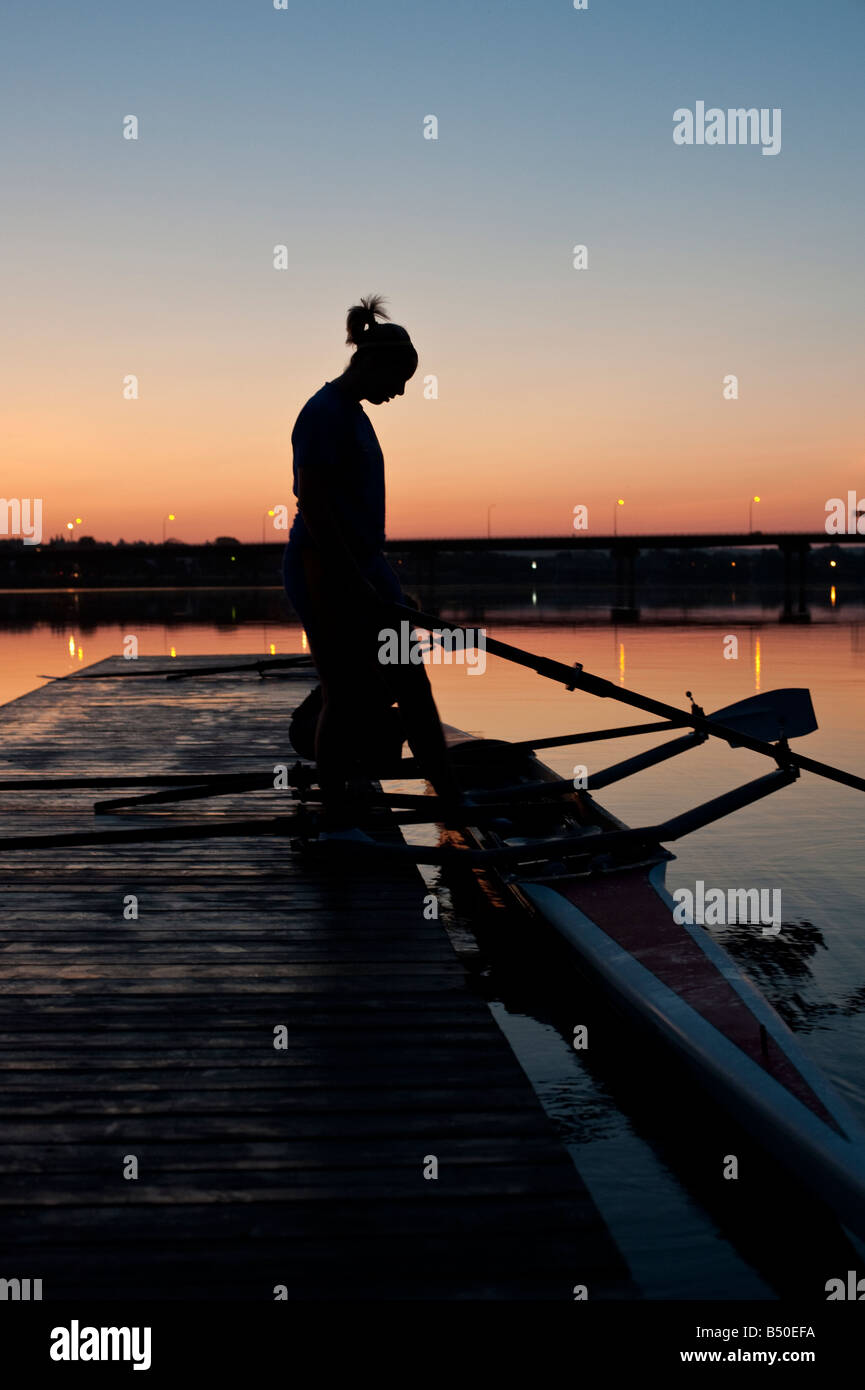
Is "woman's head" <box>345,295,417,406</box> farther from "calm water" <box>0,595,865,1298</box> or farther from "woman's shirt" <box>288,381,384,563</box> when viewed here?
"calm water" <box>0,595,865,1298</box>

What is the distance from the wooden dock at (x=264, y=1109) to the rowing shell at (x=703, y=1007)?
600 millimetres

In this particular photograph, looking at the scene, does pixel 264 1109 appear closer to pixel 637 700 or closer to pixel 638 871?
pixel 638 871

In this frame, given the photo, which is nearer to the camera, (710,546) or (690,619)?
(690,619)

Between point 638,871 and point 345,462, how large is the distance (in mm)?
2506

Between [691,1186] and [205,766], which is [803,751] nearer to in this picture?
[205,766]

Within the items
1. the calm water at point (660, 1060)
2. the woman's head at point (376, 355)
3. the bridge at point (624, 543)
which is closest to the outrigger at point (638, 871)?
the calm water at point (660, 1060)

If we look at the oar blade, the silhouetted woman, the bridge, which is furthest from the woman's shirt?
the bridge

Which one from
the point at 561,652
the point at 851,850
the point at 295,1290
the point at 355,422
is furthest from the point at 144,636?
the point at 295,1290

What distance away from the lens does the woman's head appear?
5395 millimetres

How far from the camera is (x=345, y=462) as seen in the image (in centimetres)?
552

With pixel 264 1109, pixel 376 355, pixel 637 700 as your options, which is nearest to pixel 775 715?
pixel 637 700

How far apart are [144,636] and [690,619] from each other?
1262 inches
